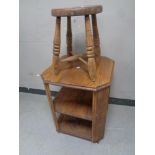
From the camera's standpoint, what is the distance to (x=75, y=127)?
4.88 feet

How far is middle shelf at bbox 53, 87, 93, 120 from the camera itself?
1.33 meters

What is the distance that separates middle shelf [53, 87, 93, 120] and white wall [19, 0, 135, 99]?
0.38 m

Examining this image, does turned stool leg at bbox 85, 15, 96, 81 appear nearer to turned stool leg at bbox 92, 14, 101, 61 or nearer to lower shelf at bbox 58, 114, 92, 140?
turned stool leg at bbox 92, 14, 101, 61

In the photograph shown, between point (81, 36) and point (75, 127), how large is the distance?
747 millimetres

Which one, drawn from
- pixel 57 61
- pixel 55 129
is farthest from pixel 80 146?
pixel 57 61

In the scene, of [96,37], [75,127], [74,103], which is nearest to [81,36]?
[96,37]

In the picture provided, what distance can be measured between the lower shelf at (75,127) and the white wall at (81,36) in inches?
17.1

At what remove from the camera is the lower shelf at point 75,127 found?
4.67 ft

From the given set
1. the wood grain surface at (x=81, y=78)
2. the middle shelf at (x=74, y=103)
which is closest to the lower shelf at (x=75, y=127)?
the middle shelf at (x=74, y=103)

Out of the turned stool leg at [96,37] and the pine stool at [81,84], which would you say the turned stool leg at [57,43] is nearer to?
the pine stool at [81,84]
